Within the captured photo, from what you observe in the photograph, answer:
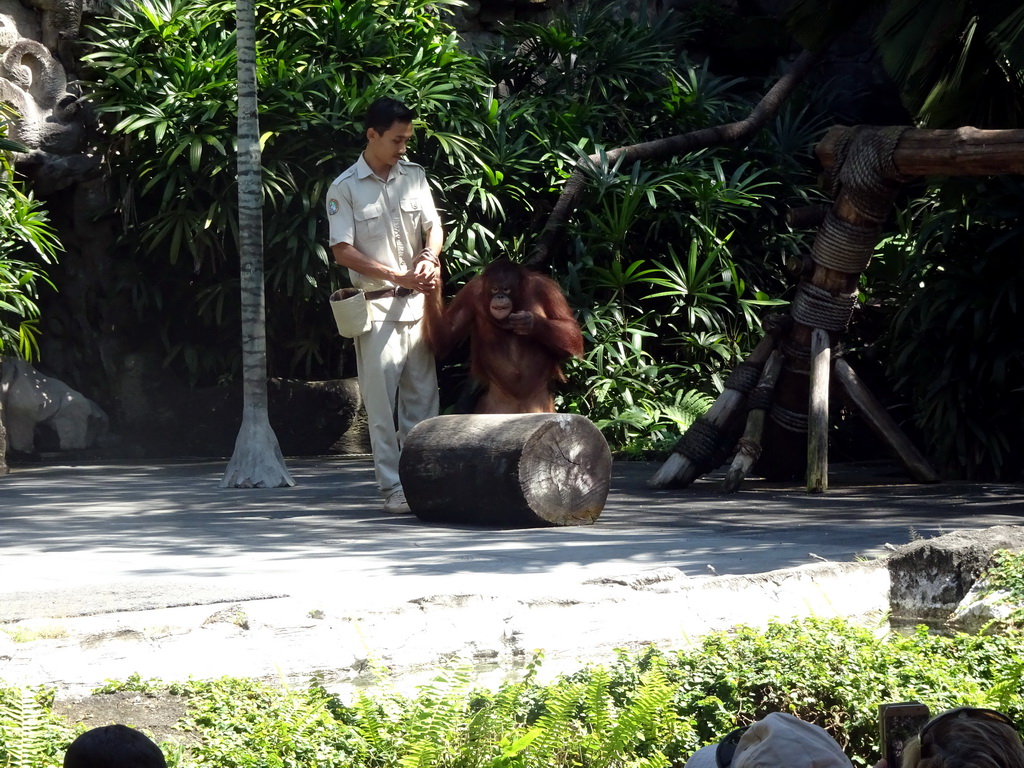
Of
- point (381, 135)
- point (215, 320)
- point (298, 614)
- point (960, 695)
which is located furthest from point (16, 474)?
point (960, 695)

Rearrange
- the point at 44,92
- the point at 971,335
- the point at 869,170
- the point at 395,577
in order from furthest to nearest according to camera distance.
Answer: the point at 44,92, the point at 971,335, the point at 869,170, the point at 395,577

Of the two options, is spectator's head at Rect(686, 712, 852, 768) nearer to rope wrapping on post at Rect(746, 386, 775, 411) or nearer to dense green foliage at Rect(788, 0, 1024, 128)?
rope wrapping on post at Rect(746, 386, 775, 411)

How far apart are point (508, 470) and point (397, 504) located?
0.93 metres

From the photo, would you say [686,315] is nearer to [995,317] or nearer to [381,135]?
[995,317]

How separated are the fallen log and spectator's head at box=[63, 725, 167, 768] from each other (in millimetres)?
3993

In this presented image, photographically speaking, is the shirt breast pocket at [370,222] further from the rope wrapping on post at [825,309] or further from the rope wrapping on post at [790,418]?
the rope wrapping on post at [790,418]

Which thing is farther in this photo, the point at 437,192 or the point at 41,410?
the point at 437,192

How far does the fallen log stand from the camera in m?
6.25

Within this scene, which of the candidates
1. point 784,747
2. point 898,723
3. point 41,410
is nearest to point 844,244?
point 898,723

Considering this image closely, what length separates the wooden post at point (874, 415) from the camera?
7758 millimetres

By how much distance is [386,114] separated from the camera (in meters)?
6.87

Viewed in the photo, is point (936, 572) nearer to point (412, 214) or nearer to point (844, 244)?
point (844, 244)

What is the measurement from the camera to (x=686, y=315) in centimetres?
1111

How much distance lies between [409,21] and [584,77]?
1736 millimetres
